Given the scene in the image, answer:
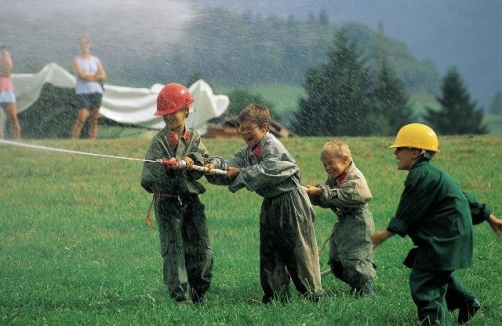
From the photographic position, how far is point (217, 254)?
1158 centimetres

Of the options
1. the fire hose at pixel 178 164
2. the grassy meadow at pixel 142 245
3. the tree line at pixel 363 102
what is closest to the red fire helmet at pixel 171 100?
the fire hose at pixel 178 164

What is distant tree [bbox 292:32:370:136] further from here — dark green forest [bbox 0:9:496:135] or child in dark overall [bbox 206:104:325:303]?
child in dark overall [bbox 206:104:325:303]

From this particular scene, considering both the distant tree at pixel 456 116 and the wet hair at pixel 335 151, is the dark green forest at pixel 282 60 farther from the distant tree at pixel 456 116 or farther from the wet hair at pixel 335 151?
the wet hair at pixel 335 151

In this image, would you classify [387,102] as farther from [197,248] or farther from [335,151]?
[197,248]

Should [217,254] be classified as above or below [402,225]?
below

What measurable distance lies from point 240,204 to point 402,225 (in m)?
→ 5.70

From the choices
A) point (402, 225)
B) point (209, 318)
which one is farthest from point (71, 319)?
point (402, 225)

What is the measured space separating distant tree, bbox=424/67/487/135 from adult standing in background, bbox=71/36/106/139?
4.49m

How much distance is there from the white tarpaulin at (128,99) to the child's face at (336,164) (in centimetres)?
559

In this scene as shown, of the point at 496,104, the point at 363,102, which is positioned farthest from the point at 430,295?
the point at 496,104

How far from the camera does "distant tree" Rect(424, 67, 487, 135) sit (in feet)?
55.1

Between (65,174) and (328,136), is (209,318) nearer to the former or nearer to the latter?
(65,174)

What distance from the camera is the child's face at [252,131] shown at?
9055 millimetres

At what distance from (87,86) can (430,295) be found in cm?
700
